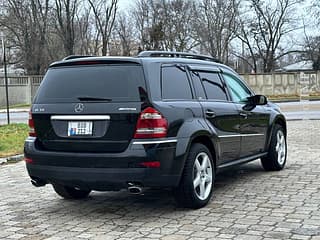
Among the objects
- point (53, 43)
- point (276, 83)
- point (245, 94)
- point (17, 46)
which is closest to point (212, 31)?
point (276, 83)

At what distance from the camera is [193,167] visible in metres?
6.18

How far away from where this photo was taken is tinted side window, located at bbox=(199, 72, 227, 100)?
6.98 metres

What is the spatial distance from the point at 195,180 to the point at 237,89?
2.11m

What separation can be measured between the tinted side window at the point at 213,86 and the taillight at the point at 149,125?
1.38 m

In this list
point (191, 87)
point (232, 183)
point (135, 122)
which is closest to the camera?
point (135, 122)

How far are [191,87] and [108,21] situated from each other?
152ft

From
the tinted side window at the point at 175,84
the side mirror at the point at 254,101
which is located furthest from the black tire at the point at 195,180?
the side mirror at the point at 254,101

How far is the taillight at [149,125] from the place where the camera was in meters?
5.68

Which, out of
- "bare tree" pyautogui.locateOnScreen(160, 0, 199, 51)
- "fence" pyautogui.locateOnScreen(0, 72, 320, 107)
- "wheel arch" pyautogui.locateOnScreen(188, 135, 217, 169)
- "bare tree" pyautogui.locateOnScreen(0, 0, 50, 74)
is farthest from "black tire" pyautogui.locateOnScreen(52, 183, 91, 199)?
"bare tree" pyautogui.locateOnScreen(0, 0, 50, 74)

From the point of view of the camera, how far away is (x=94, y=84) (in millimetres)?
6039

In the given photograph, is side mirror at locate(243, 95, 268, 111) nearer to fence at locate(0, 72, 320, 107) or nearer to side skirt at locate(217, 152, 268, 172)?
side skirt at locate(217, 152, 268, 172)

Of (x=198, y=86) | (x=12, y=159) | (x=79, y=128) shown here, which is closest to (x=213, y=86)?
(x=198, y=86)

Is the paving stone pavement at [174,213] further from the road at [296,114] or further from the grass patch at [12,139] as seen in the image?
the road at [296,114]

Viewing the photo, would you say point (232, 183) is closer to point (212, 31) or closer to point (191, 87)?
point (191, 87)
